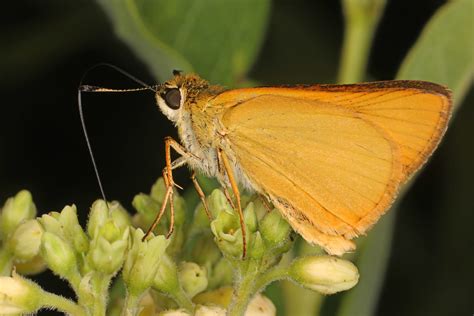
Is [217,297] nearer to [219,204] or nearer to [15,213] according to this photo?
[219,204]

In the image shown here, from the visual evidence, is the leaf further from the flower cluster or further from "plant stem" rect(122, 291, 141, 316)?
"plant stem" rect(122, 291, 141, 316)

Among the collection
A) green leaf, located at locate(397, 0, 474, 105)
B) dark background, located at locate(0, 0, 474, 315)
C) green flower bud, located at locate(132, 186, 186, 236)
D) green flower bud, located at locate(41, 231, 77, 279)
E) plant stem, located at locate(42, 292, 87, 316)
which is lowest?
plant stem, located at locate(42, 292, 87, 316)

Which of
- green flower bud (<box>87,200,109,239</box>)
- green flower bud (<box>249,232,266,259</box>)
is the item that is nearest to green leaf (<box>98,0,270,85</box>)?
green flower bud (<box>87,200,109,239</box>)

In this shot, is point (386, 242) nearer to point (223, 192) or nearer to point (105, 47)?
point (223, 192)

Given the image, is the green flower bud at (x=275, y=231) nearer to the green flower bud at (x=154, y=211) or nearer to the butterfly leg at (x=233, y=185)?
the butterfly leg at (x=233, y=185)

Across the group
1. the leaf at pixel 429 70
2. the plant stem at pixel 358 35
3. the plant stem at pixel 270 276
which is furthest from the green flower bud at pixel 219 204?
the plant stem at pixel 358 35

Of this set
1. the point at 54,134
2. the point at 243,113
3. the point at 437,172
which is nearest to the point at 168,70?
the point at 243,113
